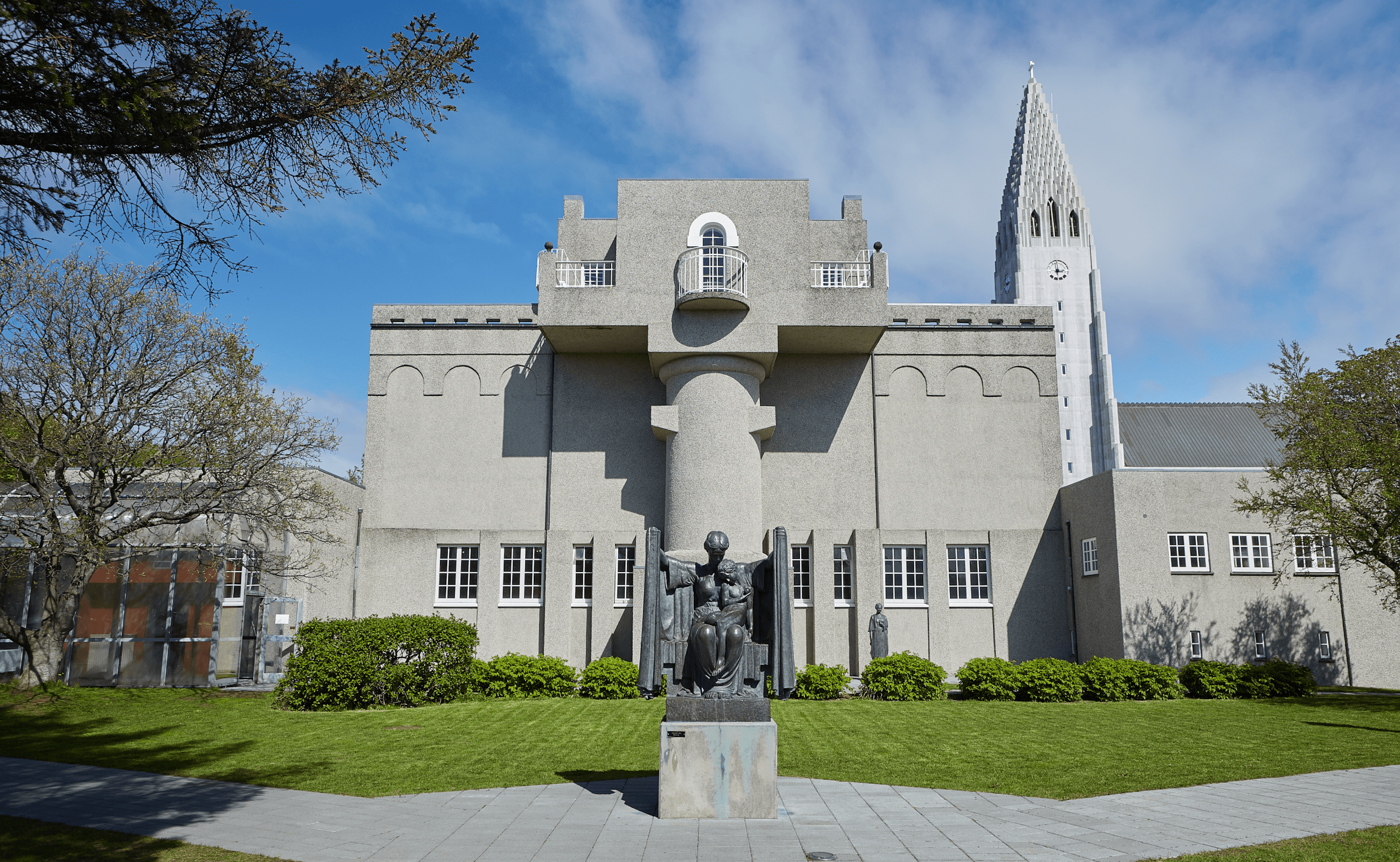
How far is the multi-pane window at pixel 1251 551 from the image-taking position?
23844 millimetres

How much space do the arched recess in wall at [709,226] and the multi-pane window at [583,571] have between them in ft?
30.7

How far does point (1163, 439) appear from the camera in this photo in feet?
157

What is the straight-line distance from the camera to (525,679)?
20609 millimetres

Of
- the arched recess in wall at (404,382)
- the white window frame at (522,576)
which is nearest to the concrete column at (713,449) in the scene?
the white window frame at (522,576)

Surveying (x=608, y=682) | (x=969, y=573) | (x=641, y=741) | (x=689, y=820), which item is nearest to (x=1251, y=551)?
(x=969, y=573)

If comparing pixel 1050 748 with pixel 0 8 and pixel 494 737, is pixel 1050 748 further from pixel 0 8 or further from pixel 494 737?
pixel 0 8

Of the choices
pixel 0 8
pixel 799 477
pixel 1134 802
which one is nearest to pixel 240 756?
pixel 0 8

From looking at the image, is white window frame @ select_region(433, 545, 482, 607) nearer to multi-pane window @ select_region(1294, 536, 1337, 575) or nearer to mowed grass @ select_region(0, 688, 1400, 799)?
mowed grass @ select_region(0, 688, 1400, 799)

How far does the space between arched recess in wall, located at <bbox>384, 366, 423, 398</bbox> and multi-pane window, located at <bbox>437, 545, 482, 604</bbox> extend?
199 inches

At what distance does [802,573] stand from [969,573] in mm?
4873

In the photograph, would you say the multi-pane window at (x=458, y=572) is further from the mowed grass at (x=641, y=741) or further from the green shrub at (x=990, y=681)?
the green shrub at (x=990, y=681)

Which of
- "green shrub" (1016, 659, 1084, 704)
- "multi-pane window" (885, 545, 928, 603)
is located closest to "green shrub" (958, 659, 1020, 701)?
"green shrub" (1016, 659, 1084, 704)

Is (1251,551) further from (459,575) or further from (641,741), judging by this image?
(459,575)

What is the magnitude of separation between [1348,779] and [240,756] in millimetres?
13947
